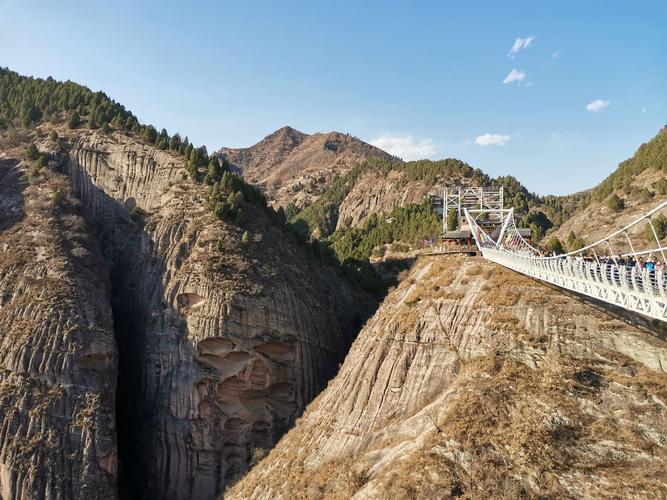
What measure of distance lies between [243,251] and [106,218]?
20335mm

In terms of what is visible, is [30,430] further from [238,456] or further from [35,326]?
[238,456]

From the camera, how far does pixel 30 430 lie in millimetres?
40188

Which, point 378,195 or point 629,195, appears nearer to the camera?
point 629,195

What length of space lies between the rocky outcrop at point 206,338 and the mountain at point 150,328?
14cm

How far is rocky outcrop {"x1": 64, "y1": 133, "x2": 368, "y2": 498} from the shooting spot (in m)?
46.9

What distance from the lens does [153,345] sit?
5059 cm

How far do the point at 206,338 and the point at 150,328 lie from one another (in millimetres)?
7194

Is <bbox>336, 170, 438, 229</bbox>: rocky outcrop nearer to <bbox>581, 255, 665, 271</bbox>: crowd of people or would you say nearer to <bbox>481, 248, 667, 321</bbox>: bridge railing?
<bbox>581, 255, 665, 271</bbox>: crowd of people

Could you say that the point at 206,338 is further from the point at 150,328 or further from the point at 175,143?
the point at 175,143

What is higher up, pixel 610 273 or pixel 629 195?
pixel 629 195

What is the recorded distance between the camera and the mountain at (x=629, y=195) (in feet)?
201

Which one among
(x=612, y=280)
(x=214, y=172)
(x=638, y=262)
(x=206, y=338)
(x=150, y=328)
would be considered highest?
(x=214, y=172)

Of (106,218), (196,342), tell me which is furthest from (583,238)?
(106,218)

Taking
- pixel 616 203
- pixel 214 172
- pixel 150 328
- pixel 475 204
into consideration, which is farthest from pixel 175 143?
pixel 616 203
